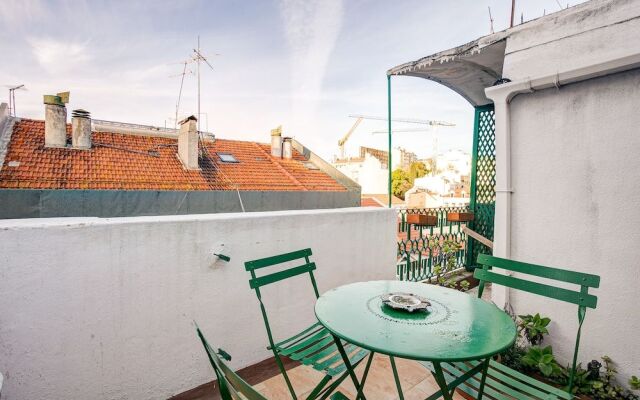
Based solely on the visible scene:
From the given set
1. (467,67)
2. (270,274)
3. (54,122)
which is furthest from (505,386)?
(54,122)

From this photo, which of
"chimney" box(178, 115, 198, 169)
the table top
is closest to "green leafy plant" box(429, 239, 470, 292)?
the table top

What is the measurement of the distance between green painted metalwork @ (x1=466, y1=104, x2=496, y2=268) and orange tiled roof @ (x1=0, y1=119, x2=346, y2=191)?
1371 centimetres

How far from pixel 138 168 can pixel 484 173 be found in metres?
15.9

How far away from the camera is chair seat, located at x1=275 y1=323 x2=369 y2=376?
1.78 m

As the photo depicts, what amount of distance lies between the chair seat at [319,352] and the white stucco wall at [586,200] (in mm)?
1829

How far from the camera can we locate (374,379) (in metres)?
2.45

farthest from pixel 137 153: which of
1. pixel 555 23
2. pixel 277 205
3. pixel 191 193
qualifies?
pixel 555 23

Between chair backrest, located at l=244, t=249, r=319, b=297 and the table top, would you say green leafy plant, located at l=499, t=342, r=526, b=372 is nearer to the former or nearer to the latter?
the table top

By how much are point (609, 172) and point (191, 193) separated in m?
15.2

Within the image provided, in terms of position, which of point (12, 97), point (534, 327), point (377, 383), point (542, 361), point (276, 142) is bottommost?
point (377, 383)

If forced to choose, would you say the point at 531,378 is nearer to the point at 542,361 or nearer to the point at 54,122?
the point at 542,361

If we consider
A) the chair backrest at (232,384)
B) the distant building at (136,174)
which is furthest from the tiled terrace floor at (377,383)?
the distant building at (136,174)

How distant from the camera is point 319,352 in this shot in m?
1.90

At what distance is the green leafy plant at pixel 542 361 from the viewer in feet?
7.70
